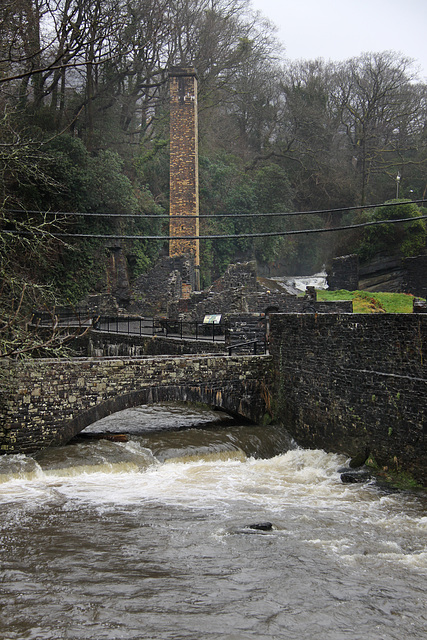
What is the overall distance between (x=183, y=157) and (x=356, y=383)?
21122 millimetres

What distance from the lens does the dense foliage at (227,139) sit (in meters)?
27.9

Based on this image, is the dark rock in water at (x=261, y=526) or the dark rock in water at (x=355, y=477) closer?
the dark rock in water at (x=261, y=526)

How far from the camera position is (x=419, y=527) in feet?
31.1

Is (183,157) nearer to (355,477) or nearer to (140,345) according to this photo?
(140,345)

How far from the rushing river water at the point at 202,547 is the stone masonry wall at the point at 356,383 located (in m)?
0.80

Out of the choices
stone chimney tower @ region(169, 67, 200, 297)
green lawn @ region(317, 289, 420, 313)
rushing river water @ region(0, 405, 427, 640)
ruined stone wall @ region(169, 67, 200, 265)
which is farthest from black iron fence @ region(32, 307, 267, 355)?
green lawn @ region(317, 289, 420, 313)

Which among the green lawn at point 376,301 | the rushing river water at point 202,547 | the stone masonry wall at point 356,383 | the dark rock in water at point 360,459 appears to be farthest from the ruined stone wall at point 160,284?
the dark rock in water at point 360,459

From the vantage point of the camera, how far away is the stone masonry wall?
11.4m

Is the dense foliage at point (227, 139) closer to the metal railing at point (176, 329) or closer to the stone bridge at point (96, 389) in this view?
the metal railing at point (176, 329)

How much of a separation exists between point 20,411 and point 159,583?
21.5 ft

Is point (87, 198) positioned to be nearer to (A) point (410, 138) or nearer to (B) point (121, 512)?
(B) point (121, 512)

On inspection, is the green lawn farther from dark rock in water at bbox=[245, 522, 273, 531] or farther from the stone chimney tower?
dark rock in water at bbox=[245, 522, 273, 531]

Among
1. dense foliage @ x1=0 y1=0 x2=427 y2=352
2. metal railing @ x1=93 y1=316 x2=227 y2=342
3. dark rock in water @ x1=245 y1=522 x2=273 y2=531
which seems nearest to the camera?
dark rock in water @ x1=245 y1=522 x2=273 y2=531

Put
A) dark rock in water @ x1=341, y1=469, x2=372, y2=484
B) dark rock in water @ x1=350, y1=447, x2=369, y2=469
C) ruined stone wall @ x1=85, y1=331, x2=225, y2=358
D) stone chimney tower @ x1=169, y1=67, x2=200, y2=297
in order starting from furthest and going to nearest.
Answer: stone chimney tower @ x1=169, y1=67, x2=200, y2=297, ruined stone wall @ x1=85, y1=331, x2=225, y2=358, dark rock in water @ x1=350, y1=447, x2=369, y2=469, dark rock in water @ x1=341, y1=469, x2=372, y2=484
